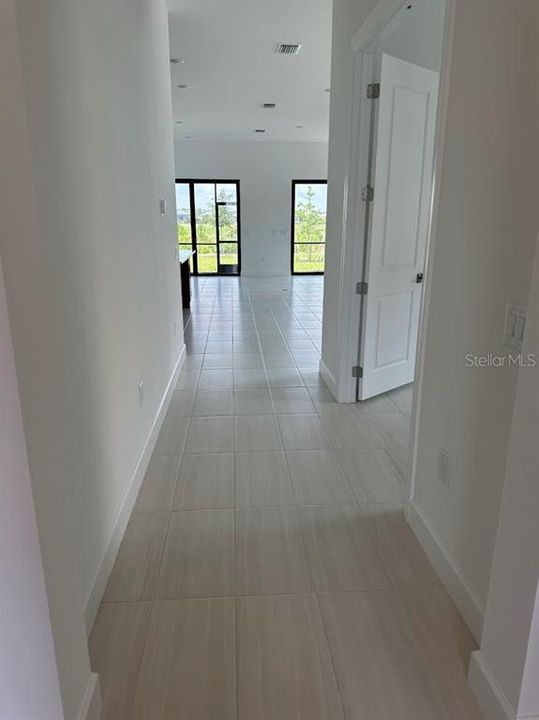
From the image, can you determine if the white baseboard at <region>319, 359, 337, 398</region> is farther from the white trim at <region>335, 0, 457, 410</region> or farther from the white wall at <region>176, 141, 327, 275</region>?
the white wall at <region>176, 141, 327, 275</region>

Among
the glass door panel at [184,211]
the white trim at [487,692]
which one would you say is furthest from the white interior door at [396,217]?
the glass door panel at [184,211]

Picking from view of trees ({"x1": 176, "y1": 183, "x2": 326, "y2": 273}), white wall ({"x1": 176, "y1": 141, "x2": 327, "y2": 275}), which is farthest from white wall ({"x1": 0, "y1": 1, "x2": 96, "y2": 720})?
white wall ({"x1": 176, "y1": 141, "x2": 327, "y2": 275})

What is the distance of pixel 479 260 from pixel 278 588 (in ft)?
4.59

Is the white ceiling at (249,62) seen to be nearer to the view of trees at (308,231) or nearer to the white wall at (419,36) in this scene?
the white wall at (419,36)

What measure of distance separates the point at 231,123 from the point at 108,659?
9330mm

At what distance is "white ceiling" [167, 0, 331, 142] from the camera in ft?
13.7

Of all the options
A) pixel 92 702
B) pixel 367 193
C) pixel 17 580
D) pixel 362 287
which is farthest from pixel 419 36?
pixel 92 702

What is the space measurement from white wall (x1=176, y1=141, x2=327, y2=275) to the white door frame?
845 cm

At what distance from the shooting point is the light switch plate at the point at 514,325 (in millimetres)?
1399

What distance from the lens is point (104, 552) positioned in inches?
75.4

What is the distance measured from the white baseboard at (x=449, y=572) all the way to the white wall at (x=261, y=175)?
33.2 feet

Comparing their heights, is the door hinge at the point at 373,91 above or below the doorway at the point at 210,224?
above

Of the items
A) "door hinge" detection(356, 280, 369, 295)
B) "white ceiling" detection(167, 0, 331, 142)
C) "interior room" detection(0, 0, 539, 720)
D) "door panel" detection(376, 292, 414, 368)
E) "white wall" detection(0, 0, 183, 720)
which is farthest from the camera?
"white ceiling" detection(167, 0, 331, 142)

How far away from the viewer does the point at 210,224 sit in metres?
11.6
